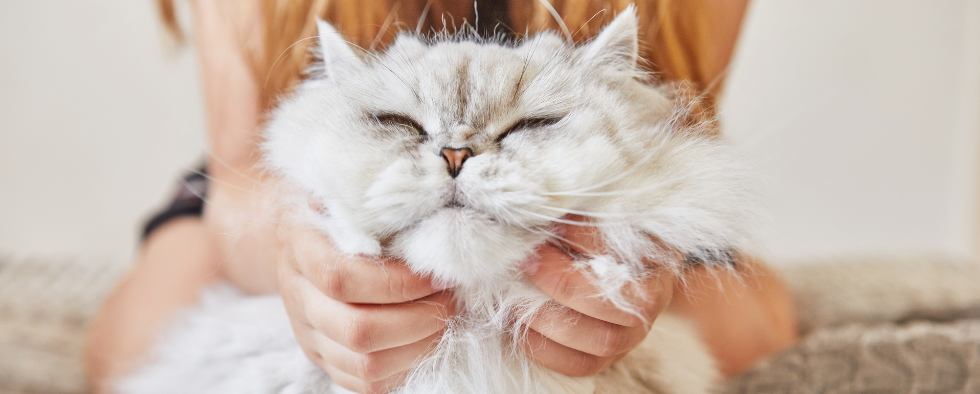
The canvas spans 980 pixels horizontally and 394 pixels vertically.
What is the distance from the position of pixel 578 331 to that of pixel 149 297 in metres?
0.96

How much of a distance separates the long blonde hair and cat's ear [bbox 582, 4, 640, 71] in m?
0.02

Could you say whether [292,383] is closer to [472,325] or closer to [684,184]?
[472,325]

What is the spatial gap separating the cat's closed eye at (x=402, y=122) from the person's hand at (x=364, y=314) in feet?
Result: 0.41

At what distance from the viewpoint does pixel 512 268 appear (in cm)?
48

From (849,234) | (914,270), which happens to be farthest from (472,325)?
(849,234)

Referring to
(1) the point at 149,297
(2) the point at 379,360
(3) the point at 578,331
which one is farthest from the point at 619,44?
(1) the point at 149,297

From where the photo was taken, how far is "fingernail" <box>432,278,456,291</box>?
479mm

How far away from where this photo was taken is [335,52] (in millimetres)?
552

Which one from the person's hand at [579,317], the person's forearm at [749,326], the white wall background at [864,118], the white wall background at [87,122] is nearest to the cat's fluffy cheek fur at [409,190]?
the person's hand at [579,317]

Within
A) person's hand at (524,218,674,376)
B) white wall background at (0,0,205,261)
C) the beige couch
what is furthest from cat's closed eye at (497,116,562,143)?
white wall background at (0,0,205,261)

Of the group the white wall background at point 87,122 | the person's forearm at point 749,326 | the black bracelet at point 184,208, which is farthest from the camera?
the white wall background at point 87,122

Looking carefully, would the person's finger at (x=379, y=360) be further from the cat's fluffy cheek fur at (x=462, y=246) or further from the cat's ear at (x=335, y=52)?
the cat's ear at (x=335, y=52)

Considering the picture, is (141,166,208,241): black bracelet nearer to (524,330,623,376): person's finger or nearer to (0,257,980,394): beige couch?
(0,257,980,394): beige couch

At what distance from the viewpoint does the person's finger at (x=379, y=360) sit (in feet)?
1.75
